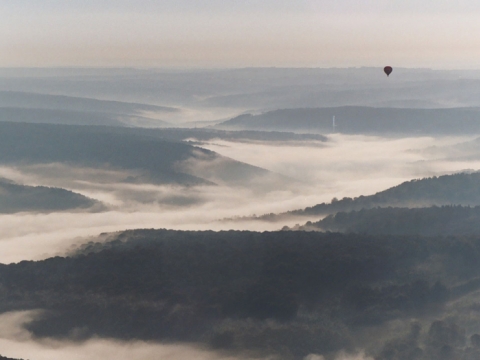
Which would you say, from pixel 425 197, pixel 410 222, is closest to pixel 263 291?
pixel 410 222

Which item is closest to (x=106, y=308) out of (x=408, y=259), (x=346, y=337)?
(x=346, y=337)

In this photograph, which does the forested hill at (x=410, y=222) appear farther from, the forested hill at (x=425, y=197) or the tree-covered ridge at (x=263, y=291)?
the forested hill at (x=425, y=197)

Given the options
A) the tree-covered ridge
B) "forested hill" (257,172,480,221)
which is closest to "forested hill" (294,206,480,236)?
the tree-covered ridge

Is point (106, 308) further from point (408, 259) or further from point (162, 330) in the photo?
point (408, 259)

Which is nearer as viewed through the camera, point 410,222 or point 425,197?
point 410,222

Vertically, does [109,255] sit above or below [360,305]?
above

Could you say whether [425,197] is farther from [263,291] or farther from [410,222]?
[263,291]
